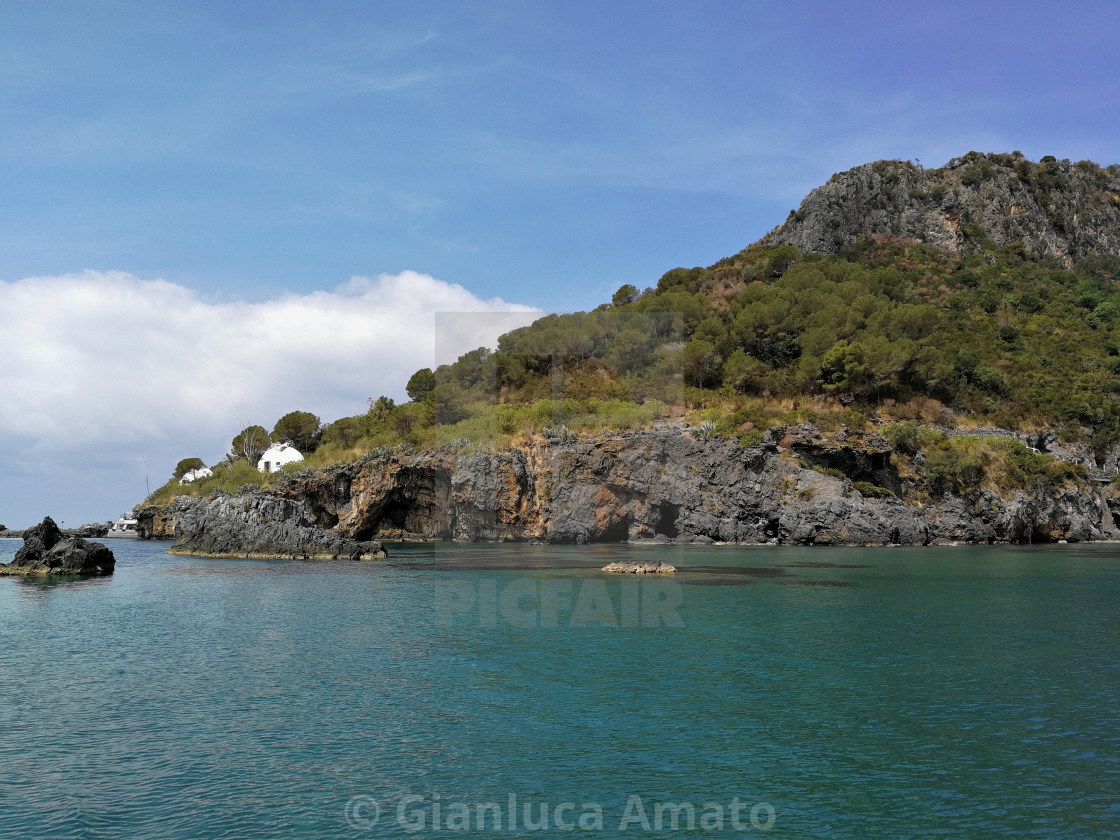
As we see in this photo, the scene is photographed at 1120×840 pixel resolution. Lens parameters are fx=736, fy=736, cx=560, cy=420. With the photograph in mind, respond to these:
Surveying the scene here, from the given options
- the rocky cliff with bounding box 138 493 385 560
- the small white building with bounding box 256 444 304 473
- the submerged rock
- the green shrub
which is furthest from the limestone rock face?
the small white building with bounding box 256 444 304 473

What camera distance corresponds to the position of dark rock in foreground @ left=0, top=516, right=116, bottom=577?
161 ft

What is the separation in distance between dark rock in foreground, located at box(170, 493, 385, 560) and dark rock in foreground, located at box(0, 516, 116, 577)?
35.6ft

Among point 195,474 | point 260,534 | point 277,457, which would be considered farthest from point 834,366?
point 195,474

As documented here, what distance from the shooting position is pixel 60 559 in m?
49.5

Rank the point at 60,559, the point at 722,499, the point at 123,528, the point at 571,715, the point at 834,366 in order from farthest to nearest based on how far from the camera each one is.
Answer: the point at 123,528, the point at 834,366, the point at 722,499, the point at 60,559, the point at 571,715

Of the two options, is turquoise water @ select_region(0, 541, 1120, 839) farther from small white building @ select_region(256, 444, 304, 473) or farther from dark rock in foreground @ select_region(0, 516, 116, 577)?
small white building @ select_region(256, 444, 304, 473)

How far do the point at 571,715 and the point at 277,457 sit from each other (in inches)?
3810

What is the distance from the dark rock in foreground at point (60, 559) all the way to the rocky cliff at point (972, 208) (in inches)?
3974

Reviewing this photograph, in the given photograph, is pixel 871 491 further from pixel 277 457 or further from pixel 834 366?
pixel 277 457

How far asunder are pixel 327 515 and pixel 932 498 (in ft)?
205

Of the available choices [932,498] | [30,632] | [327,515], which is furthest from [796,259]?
[30,632]

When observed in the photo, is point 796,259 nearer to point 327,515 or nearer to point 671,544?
point 671,544

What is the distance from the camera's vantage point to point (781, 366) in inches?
3238

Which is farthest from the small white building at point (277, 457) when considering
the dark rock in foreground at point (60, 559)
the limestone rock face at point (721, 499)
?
the dark rock in foreground at point (60, 559)
